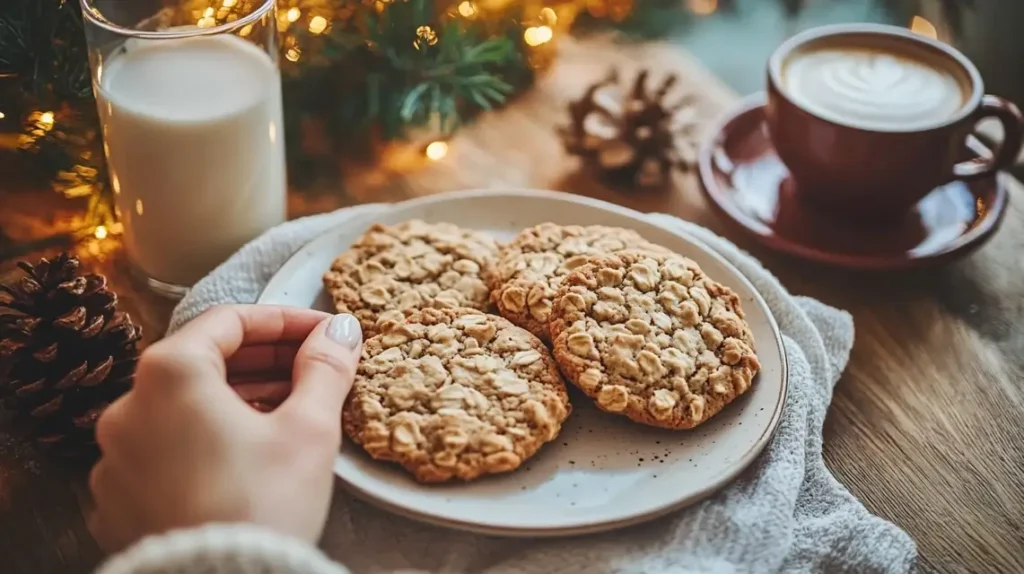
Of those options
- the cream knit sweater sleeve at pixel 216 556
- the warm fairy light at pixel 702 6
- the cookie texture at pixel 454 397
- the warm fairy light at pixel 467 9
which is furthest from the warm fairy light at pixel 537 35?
the cream knit sweater sleeve at pixel 216 556

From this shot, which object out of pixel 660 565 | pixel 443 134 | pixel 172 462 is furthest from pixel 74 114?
pixel 660 565

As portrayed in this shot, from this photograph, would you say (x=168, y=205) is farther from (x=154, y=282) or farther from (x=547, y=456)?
(x=547, y=456)

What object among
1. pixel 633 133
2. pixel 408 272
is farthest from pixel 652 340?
pixel 633 133

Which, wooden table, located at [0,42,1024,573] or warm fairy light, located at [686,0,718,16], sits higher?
warm fairy light, located at [686,0,718,16]

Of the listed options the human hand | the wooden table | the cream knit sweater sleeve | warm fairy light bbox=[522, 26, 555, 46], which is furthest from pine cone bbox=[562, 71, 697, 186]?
the cream knit sweater sleeve

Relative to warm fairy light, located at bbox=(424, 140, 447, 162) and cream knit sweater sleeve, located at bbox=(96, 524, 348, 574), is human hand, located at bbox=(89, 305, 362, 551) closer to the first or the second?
cream knit sweater sleeve, located at bbox=(96, 524, 348, 574)
